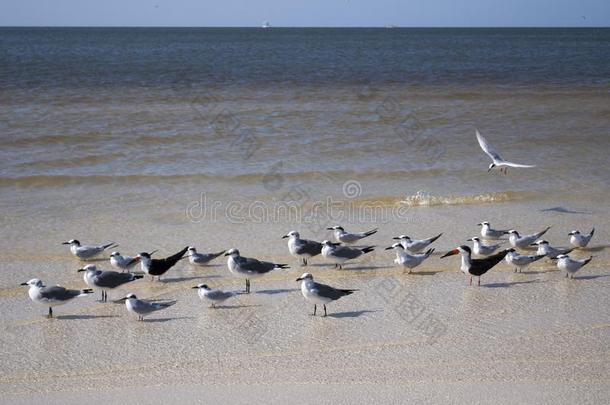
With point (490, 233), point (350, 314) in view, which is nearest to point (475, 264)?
point (350, 314)

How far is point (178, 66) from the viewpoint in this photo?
1732 inches

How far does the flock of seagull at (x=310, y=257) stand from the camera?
757cm

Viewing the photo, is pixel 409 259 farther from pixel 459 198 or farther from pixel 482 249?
pixel 459 198

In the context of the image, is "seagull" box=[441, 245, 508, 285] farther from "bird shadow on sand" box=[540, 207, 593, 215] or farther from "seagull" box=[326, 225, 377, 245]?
"bird shadow on sand" box=[540, 207, 593, 215]

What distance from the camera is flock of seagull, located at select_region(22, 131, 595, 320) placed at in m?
7.57

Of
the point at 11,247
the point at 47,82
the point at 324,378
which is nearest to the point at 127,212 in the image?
the point at 11,247

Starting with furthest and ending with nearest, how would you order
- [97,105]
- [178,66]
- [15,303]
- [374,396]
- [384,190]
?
[178,66], [97,105], [384,190], [15,303], [374,396]

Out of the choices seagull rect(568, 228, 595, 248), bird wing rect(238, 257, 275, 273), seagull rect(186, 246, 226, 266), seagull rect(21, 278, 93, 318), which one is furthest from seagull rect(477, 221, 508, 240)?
seagull rect(21, 278, 93, 318)

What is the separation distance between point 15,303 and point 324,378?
390cm

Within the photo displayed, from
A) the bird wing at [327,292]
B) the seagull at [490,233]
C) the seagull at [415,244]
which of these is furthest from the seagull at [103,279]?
the seagull at [490,233]

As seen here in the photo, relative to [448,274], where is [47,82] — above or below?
above

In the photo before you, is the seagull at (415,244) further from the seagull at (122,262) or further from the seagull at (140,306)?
the seagull at (140,306)

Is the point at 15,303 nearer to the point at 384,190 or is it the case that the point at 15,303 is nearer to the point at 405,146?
the point at 384,190

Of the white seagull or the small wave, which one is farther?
the small wave
